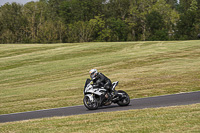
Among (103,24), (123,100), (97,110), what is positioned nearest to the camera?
(97,110)

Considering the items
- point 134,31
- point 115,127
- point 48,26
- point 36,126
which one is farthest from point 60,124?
point 134,31

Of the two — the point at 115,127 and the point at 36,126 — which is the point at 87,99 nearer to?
the point at 36,126

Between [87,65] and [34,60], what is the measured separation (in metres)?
10.7

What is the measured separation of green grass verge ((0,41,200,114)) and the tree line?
36595 mm

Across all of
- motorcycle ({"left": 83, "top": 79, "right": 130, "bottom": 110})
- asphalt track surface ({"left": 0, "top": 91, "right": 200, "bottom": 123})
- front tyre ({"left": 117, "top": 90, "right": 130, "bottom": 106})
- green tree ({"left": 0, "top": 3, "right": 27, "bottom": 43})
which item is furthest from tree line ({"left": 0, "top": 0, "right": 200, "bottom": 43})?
motorcycle ({"left": 83, "top": 79, "right": 130, "bottom": 110})

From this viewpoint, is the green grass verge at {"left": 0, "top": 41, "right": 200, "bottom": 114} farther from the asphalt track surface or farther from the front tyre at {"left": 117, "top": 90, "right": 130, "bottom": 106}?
the front tyre at {"left": 117, "top": 90, "right": 130, "bottom": 106}

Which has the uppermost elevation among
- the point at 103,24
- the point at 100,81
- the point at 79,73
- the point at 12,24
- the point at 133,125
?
the point at 12,24

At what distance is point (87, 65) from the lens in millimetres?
35969

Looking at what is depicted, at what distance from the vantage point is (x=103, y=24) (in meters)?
98.2

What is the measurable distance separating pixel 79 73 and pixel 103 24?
67665mm

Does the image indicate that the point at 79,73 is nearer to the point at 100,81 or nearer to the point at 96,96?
the point at 96,96

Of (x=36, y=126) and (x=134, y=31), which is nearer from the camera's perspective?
(x=36, y=126)

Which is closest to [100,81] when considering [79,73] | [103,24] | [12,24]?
[79,73]

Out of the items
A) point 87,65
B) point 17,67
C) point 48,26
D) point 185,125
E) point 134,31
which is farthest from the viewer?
point 134,31
